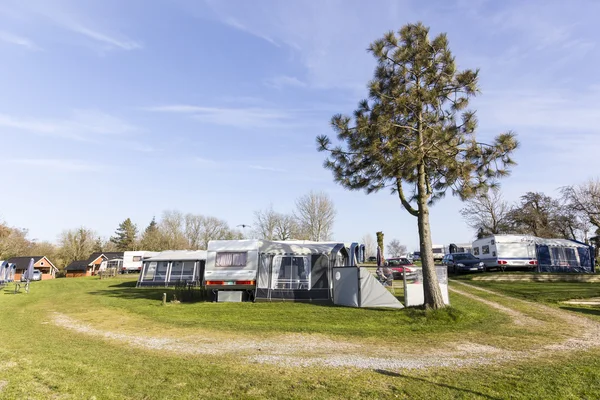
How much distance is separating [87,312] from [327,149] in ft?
36.3

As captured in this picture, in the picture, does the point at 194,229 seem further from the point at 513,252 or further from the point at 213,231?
the point at 513,252

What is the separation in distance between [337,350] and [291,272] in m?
7.96

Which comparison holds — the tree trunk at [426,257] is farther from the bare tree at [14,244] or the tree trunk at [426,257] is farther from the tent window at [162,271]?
the bare tree at [14,244]

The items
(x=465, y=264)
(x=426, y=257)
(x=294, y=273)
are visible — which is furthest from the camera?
(x=465, y=264)

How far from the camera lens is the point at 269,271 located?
15.5 metres

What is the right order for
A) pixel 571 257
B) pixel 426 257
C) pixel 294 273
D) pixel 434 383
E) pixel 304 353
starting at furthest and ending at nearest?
pixel 571 257 → pixel 294 273 → pixel 426 257 → pixel 304 353 → pixel 434 383

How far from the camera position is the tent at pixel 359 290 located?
41.3ft

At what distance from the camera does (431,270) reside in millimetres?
11250

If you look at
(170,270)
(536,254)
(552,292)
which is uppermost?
(536,254)

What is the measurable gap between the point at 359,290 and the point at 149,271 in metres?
17.4

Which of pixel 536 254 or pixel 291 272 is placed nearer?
pixel 291 272

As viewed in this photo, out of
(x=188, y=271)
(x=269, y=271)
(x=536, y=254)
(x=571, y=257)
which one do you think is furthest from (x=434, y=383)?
(x=571, y=257)

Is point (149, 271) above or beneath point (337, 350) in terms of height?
above

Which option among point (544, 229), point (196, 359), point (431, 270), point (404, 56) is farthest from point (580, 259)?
point (196, 359)
